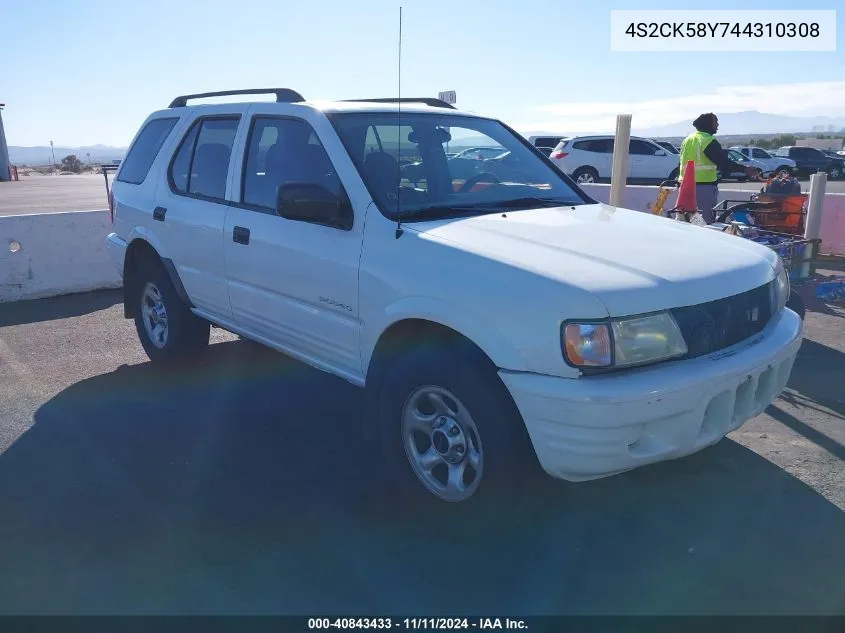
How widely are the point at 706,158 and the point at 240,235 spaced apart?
5.68 metres

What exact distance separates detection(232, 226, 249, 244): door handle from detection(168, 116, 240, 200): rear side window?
0.35m

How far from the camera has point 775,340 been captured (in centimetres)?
320

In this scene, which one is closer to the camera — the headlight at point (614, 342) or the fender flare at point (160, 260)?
the headlight at point (614, 342)

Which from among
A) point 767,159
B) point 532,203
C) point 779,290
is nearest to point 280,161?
point 532,203

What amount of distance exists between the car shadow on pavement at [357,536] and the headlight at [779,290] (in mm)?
883

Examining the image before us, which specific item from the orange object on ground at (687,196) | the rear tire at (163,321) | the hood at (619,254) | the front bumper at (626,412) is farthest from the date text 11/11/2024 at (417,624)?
the orange object on ground at (687,196)

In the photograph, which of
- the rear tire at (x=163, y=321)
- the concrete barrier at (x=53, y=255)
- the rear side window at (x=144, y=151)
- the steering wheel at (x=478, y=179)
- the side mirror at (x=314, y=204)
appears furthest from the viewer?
the concrete barrier at (x=53, y=255)

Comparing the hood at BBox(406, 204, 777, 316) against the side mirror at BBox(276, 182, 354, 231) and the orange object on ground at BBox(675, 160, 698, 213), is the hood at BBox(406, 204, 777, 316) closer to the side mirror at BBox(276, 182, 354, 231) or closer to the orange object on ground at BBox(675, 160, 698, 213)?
the side mirror at BBox(276, 182, 354, 231)

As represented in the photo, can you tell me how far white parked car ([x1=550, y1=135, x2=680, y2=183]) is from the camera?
21234 millimetres

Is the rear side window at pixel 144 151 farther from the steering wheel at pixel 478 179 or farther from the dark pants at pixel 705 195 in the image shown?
the dark pants at pixel 705 195

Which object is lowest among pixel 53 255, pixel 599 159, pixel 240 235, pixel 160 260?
pixel 53 255

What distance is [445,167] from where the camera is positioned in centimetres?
409

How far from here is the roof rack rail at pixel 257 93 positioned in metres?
4.36

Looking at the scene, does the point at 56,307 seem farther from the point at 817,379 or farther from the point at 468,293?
the point at 817,379
